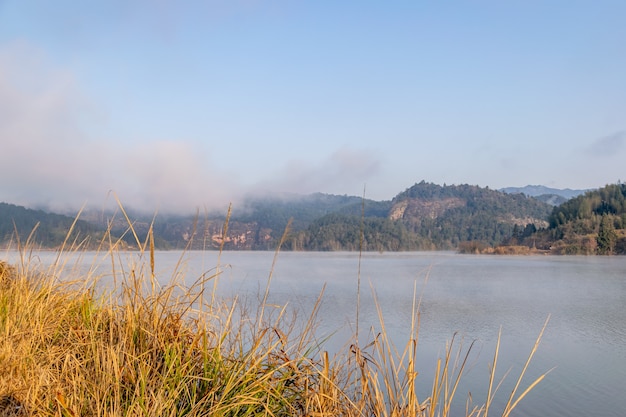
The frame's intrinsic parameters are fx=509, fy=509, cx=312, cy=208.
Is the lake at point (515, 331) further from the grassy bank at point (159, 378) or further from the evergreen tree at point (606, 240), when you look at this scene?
the evergreen tree at point (606, 240)

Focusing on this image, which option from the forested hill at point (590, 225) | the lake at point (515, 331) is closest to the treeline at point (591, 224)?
the forested hill at point (590, 225)

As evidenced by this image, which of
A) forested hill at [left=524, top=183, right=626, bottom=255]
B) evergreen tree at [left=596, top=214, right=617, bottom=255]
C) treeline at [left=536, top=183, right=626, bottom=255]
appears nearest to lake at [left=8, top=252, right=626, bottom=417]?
evergreen tree at [left=596, top=214, right=617, bottom=255]

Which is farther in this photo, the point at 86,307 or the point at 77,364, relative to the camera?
the point at 86,307

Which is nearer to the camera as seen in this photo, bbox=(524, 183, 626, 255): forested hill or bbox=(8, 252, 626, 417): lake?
bbox=(8, 252, 626, 417): lake

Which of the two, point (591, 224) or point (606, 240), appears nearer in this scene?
point (606, 240)

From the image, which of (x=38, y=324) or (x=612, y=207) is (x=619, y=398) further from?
(x=612, y=207)

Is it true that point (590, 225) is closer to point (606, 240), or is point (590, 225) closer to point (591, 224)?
point (591, 224)

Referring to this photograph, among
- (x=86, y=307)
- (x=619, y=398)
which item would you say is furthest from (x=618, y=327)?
(x=86, y=307)

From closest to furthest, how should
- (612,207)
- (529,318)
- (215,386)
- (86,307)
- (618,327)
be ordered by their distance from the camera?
(215,386), (86,307), (618,327), (529,318), (612,207)

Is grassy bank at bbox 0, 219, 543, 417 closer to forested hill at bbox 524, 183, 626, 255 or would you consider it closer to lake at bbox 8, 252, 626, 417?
lake at bbox 8, 252, 626, 417

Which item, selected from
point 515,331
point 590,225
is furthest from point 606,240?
point 515,331

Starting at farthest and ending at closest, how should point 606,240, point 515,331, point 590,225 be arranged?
point 590,225 → point 606,240 → point 515,331

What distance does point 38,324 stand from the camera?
3.70 metres

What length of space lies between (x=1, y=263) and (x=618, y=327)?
12685 millimetres
